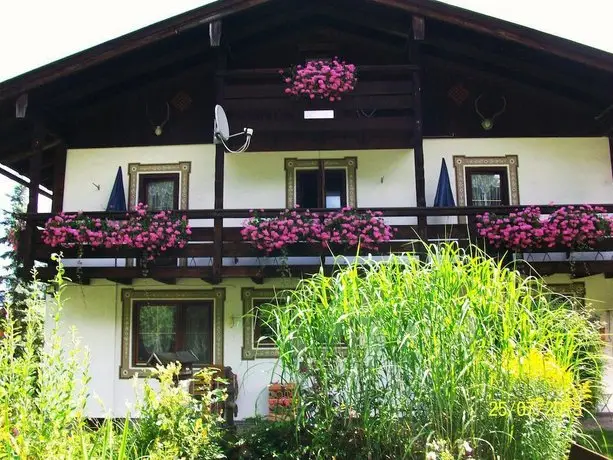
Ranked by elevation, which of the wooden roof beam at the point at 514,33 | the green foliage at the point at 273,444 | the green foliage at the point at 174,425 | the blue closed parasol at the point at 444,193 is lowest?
the green foliage at the point at 273,444

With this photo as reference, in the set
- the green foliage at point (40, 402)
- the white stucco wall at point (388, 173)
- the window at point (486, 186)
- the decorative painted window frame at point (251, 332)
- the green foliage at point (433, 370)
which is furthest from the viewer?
the window at point (486, 186)

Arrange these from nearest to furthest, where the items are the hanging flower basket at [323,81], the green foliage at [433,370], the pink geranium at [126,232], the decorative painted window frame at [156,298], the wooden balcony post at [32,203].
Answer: the green foliage at [433,370]
the pink geranium at [126,232]
the hanging flower basket at [323,81]
the wooden balcony post at [32,203]
the decorative painted window frame at [156,298]

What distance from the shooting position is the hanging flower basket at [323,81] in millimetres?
9156

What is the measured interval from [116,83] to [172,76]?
0.99m

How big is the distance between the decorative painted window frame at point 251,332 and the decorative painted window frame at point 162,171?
1882 mm

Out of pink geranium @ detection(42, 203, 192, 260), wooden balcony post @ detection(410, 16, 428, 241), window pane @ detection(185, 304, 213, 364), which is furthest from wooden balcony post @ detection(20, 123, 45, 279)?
wooden balcony post @ detection(410, 16, 428, 241)

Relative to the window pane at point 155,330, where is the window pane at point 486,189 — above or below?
above

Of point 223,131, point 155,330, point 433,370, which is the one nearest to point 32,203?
point 155,330

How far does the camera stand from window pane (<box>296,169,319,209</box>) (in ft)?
34.4

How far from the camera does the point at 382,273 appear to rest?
3617 millimetres

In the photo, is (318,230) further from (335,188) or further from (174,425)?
(174,425)

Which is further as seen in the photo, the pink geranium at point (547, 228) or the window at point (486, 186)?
the window at point (486, 186)

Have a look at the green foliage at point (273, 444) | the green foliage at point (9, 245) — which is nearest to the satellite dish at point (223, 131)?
the green foliage at point (273, 444)

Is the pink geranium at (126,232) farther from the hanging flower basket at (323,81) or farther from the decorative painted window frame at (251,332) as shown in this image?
the hanging flower basket at (323,81)
